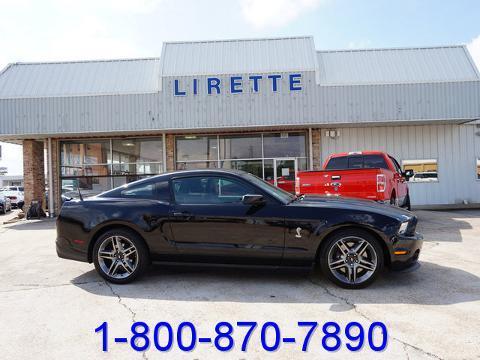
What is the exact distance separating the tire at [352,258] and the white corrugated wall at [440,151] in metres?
10.7

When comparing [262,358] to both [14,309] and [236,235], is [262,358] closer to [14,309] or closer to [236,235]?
[236,235]

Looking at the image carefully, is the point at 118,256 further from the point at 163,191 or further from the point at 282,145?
the point at 282,145

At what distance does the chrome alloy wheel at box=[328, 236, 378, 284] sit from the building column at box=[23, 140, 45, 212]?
1448 cm

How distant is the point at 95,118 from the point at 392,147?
1127cm


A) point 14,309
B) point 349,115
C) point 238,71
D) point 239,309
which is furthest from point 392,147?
point 14,309

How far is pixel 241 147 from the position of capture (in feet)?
49.3

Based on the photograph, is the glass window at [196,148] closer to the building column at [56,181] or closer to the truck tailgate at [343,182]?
the building column at [56,181]

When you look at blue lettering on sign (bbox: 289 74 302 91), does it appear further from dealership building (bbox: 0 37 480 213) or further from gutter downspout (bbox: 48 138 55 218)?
gutter downspout (bbox: 48 138 55 218)

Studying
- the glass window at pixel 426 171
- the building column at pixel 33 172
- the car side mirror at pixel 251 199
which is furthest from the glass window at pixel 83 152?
the car side mirror at pixel 251 199

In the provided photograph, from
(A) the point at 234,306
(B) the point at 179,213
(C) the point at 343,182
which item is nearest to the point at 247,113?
(C) the point at 343,182

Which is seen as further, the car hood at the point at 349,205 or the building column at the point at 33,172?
the building column at the point at 33,172

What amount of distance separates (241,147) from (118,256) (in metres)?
10.5

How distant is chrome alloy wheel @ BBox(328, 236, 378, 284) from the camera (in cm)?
449

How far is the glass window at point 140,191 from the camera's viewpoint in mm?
5000
